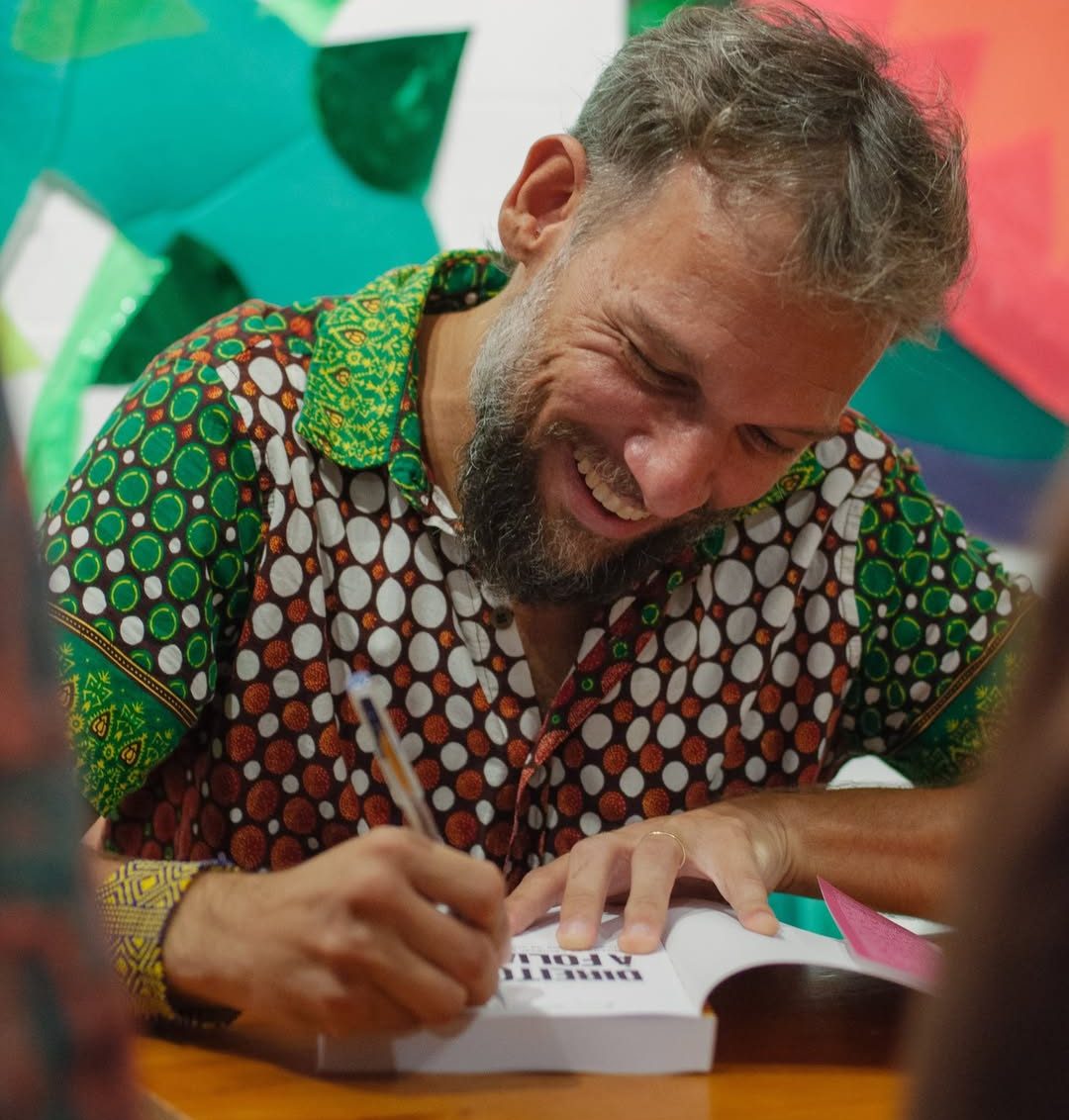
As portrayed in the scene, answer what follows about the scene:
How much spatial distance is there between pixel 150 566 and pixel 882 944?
72 cm

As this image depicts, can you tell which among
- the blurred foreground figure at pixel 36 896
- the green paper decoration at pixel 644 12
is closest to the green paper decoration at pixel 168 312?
the green paper decoration at pixel 644 12

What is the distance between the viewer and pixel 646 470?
4.18 feet

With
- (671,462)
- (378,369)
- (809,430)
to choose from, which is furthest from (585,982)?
(378,369)

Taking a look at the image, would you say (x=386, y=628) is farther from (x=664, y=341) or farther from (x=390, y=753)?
(x=390, y=753)

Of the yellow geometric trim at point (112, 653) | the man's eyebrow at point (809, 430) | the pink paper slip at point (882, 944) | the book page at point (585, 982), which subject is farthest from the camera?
the man's eyebrow at point (809, 430)

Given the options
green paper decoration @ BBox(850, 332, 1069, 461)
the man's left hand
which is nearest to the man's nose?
the man's left hand

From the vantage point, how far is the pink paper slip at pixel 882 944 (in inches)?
36.3

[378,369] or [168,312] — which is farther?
[168,312]

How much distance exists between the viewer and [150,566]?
1247 mm

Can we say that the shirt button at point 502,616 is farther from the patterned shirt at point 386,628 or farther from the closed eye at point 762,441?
the closed eye at point 762,441

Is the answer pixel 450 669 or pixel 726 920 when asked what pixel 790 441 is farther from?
pixel 726 920

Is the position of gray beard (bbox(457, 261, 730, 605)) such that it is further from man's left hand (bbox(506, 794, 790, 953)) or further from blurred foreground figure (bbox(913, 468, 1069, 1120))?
blurred foreground figure (bbox(913, 468, 1069, 1120))

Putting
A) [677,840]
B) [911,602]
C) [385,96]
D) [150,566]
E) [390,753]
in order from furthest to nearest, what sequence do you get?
[385,96]
[911,602]
[150,566]
[677,840]
[390,753]

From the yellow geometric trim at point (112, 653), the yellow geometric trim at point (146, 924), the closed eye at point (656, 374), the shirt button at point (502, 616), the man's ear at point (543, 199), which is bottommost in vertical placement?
the yellow geometric trim at point (146, 924)
